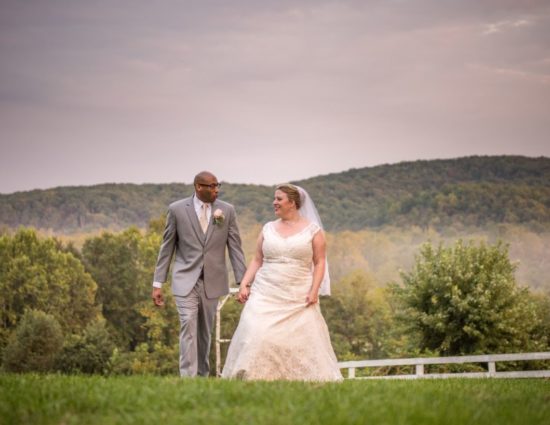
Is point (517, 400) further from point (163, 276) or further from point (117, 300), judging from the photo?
point (117, 300)

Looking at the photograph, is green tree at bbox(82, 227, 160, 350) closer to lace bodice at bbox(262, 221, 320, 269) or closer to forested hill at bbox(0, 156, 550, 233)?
forested hill at bbox(0, 156, 550, 233)

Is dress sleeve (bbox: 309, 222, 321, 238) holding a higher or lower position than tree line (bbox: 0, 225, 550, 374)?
higher

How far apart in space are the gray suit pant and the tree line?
2249 cm

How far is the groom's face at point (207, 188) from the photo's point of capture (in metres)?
11.4

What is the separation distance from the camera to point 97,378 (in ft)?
28.1

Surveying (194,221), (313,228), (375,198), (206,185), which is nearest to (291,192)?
(313,228)

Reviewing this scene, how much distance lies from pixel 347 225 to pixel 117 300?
48.2 metres

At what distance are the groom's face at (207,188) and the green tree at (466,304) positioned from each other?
23839mm

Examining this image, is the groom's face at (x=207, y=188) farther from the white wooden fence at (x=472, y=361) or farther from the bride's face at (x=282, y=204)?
the white wooden fence at (x=472, y=361)

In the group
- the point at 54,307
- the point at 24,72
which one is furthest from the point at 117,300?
the point at 24,72

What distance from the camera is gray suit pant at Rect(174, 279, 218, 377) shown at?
10953mm

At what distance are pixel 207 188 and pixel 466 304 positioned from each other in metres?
24.3

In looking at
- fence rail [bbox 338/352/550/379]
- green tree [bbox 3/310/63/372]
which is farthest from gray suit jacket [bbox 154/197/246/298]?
green tree [bbox 3/310/63/372]

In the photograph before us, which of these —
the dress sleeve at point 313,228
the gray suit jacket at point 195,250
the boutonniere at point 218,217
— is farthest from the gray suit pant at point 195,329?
the dress sleeve at point 313,228
